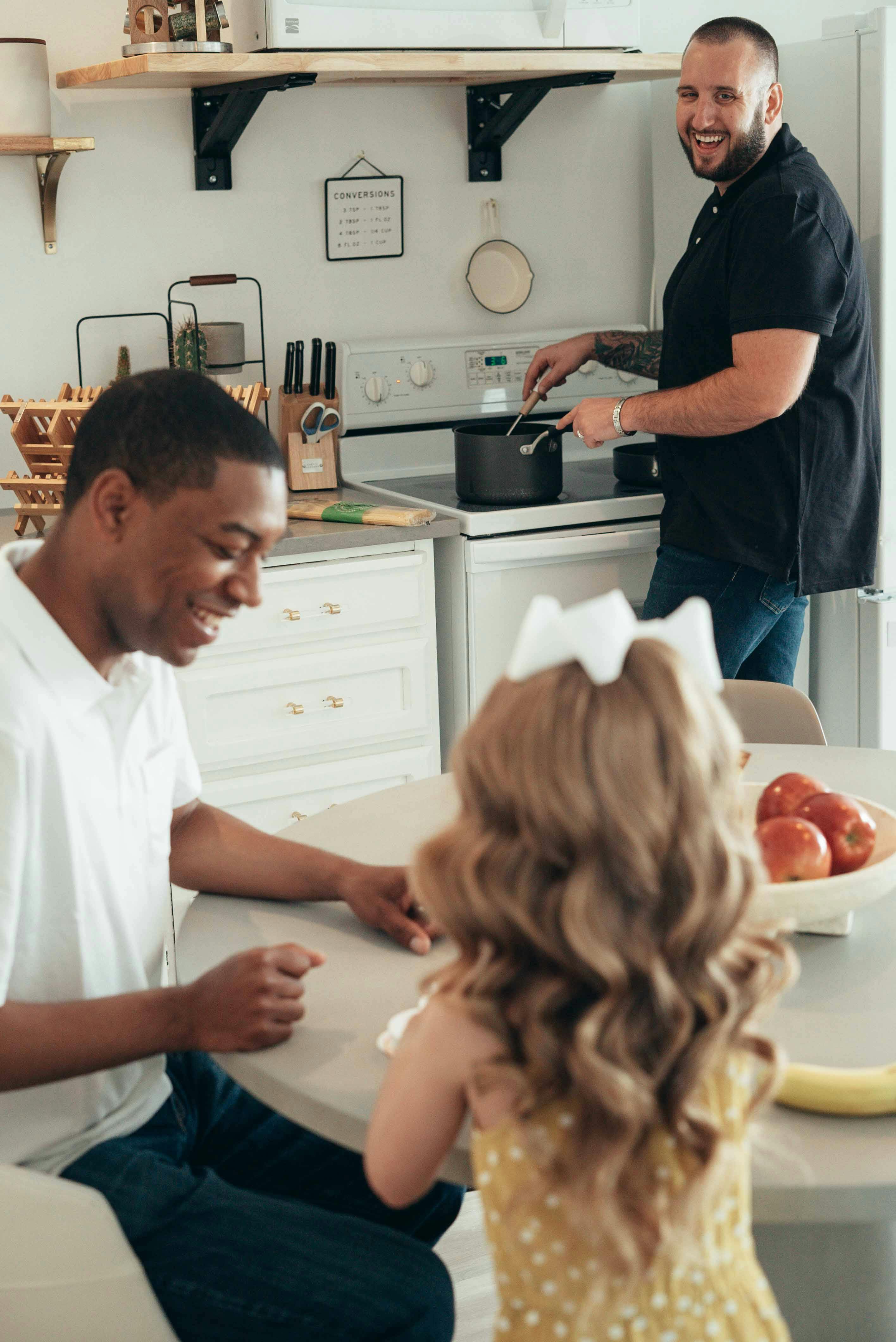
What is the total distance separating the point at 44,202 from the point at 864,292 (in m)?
1.61

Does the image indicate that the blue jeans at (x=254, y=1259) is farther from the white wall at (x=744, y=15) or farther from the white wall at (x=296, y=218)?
the white wall at (x=744, y=15)

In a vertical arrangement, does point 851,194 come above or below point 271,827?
above

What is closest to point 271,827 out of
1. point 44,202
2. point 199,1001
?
point 44,202

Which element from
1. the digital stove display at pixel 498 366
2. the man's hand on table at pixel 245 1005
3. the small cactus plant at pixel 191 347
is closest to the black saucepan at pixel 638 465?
the digital stove display at pixel 498 366

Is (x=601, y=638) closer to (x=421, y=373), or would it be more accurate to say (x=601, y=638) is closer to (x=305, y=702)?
(x=305, y=702)

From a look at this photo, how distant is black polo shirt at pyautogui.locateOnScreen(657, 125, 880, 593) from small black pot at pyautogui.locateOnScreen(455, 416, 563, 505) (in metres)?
0.25

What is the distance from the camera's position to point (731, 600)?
Result: 261cm

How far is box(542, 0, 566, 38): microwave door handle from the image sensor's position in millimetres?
2904

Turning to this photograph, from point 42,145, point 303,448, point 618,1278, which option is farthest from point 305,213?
point 618,1278

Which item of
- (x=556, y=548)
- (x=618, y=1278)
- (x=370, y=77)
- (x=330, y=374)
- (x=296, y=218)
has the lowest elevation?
(x=618, y=1278)

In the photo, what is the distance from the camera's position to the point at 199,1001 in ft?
3.94

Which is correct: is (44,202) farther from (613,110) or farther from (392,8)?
(613,110)

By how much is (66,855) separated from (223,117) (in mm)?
2088

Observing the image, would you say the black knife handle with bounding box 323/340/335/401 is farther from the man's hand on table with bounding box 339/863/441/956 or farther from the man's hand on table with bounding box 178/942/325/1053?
the man's hand on table with bounding box 178/942/325/1053
